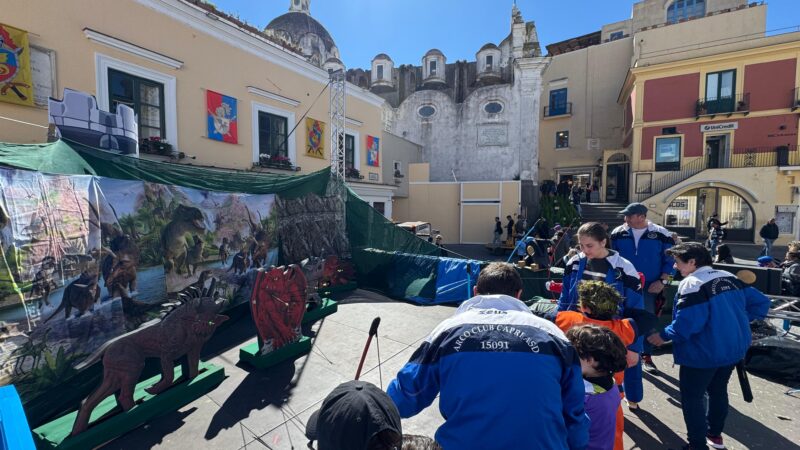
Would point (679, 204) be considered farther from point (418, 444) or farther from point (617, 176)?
point (418, 444)

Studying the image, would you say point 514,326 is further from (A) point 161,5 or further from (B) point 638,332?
(A) point 161,5

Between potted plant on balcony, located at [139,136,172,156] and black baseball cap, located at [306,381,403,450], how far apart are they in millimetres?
9303

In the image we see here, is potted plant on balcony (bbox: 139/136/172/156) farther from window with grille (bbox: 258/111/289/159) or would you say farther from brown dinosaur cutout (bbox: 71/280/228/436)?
brown dinosaur cutout (bbox: 71/280/228/436)

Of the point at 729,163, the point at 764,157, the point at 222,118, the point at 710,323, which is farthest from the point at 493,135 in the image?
the point at 710,323

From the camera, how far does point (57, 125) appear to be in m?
4.80

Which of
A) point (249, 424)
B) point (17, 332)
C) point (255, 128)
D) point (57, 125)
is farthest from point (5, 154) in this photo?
point (255, 128)

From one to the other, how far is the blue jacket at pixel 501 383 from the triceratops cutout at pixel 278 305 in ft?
11.7

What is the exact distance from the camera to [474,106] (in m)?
26.0

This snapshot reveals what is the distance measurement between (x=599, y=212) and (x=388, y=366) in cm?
1842

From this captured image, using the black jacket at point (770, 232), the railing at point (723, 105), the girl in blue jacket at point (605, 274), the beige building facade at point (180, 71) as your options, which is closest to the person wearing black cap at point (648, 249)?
the girl in blue jacket at point (605, 274)

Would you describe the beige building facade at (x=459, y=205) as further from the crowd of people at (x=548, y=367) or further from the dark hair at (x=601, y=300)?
the dark hair at (x=601, y=300)

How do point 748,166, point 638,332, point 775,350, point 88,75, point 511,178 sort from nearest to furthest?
point 638,332
point 775,350
point 88,75
point 748,166
point 511,178

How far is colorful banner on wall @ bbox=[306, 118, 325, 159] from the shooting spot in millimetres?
12695

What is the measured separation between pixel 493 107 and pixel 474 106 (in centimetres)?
152
